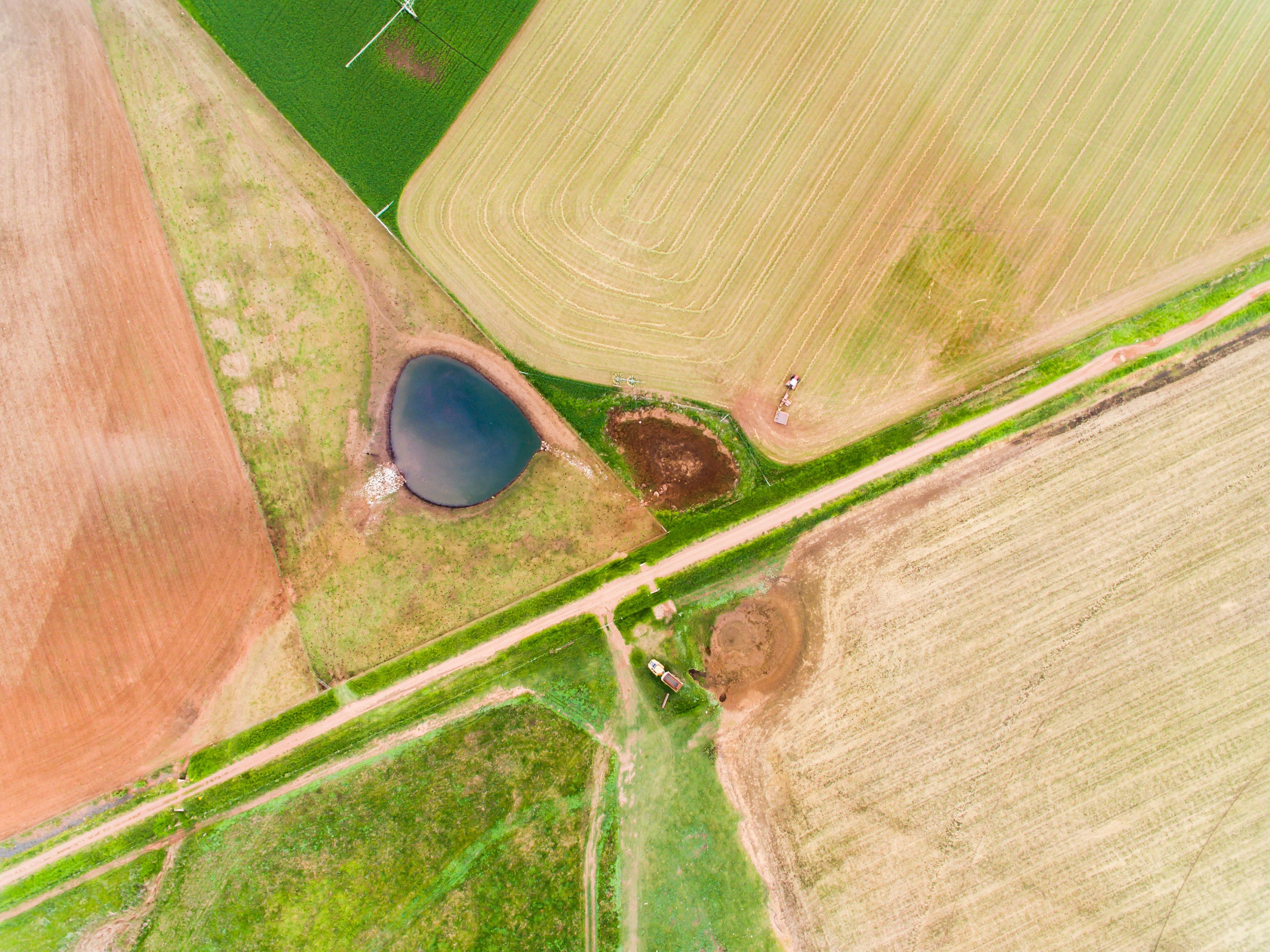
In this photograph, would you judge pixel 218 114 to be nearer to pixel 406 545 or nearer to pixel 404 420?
pixel 404 420

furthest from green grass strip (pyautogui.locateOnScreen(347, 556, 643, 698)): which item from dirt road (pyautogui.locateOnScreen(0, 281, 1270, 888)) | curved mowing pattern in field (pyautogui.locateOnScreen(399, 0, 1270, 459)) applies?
curved mowing pattern in field (pyautogui.locateOnScreen(399, 0, 1270, 459))

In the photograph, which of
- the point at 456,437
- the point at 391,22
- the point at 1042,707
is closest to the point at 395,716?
the point at 456,437

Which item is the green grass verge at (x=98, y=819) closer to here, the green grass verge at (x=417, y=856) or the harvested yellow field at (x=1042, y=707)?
the green grass verge at (x=417, y=856)

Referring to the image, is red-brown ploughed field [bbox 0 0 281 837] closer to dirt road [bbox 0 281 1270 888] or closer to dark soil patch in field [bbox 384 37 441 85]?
dirt road [bbox 0 281 1270 888]

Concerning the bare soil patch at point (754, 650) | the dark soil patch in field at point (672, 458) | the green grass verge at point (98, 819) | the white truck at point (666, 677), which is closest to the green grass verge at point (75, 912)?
the green grass verge at point (98, 819)

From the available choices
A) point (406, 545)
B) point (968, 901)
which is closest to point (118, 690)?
point (406, 545)

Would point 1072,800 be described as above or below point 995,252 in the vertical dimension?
below
